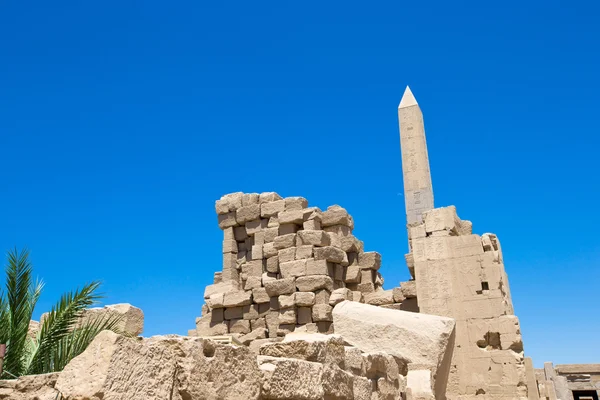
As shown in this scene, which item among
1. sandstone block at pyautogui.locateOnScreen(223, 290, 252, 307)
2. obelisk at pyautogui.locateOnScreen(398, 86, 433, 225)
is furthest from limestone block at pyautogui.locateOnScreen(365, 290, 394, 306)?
obelisk at pyautogui.locateOnScreen(398, 86, 433, 225)

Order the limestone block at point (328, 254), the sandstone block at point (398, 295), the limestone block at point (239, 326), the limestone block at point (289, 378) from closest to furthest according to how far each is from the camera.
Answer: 1. the limestone block at point (289, 378)
2. the sandstone block at point (398, 295)
3. the limestone block at point (328, 254)
4. the limestone block at point (239, 326)

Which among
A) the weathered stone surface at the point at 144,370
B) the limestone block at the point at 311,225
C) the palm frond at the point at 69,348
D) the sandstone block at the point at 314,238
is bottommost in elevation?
the weathered stone surface at the point at 144,370

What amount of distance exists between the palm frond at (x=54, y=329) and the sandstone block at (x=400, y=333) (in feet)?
9.56

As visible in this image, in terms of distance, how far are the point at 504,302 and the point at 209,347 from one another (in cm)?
713

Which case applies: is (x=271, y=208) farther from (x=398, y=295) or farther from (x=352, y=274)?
(x=398, y=295)

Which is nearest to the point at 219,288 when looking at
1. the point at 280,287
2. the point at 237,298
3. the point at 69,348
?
the point at 237,298

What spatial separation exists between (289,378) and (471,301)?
6.32 meters

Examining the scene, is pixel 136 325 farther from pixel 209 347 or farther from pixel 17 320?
pixel 209 347

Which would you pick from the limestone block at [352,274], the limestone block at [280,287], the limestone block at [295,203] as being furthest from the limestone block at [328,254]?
the limestone block at [295,203]

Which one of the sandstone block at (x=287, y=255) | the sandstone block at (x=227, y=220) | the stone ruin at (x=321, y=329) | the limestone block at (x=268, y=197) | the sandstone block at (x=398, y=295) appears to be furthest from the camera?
the sandstone block at (x=227, y=220)

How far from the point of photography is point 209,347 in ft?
10.3

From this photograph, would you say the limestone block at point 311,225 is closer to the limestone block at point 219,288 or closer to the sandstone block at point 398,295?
the sandstone block at point 398,295

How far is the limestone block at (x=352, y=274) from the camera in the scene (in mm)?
11250

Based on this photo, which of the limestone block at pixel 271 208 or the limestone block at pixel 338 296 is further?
the limestone block at pixel 271 208
